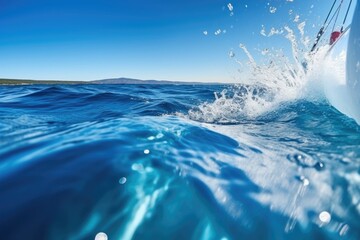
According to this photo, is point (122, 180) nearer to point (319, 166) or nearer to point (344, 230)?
point (344, 230)

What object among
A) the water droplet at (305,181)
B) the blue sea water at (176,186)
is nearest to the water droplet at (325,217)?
the blue sea water at (176,186)

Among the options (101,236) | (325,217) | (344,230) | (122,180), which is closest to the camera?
(101,236)

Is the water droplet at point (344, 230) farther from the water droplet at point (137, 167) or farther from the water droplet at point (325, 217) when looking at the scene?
the water droplet at point (137, 167)

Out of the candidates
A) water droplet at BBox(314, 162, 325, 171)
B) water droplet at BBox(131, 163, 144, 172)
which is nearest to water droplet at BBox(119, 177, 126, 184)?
water droplet at BBox(131, 163, 144, 172)

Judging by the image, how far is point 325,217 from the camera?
5.83ft

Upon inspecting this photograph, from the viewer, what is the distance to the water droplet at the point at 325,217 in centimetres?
175

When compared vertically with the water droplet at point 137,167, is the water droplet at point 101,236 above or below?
below

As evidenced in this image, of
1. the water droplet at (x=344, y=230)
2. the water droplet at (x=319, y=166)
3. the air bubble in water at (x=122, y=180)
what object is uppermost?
the air bubble in water at (x=122, y=180)

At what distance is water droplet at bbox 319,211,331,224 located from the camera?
5.73 ft

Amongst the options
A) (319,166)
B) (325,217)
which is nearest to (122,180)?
(325,217)

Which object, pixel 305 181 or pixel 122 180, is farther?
pixel 305 181

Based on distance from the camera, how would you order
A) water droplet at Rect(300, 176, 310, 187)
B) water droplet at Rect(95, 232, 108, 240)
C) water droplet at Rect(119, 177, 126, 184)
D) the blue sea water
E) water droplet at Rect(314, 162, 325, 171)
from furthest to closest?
1. water droplet at Rect(314, 162, 325, 171)
2. water droplet at Rect(300, 176, 310, 187)
3. water droplet at Rect(119, 177, 126, 184)
4. the blue sea water
5. water droplet at Rect(95, 232, 108, 240)

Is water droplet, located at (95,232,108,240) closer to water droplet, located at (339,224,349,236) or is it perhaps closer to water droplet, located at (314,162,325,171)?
water droplet, located at (339,224,349,236)

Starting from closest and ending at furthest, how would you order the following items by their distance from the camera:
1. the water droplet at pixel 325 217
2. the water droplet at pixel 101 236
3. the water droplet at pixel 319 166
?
the water droplet at pixel 101 236, the water droplet at pixel 325 217, the water droplet at pixel 319 166
